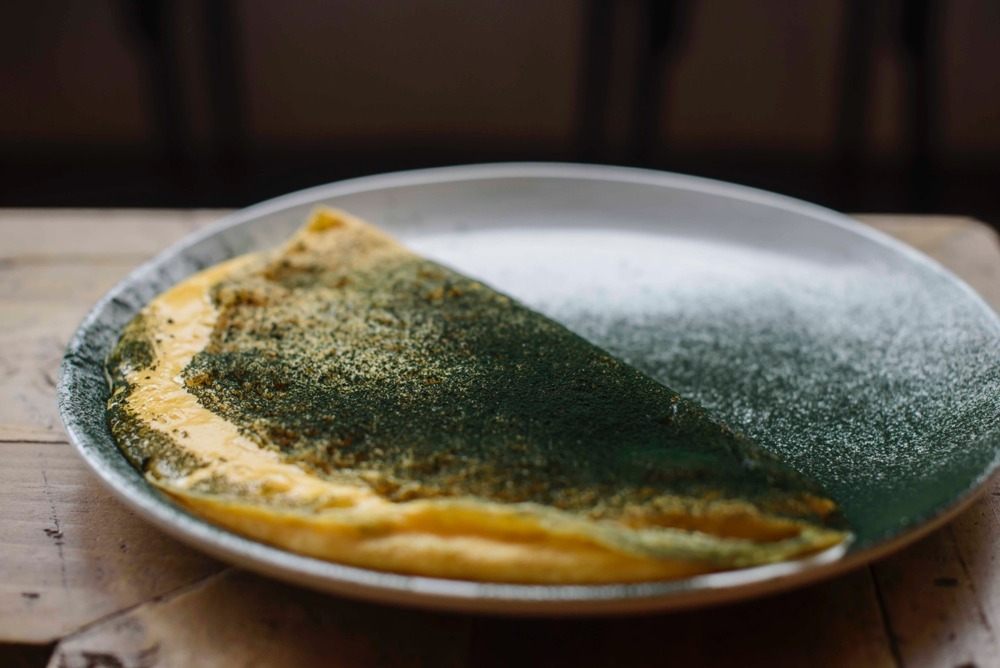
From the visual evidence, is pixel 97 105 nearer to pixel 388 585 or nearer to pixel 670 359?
pixel 670 359

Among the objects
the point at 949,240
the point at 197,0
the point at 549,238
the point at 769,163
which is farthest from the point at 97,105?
the point at 949,240

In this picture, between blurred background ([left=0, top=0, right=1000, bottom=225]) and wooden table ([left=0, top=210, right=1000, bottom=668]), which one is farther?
blurred background ([left=0, top=0, right=1000, bottom=225])

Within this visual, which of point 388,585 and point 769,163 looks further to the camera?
point 769,163

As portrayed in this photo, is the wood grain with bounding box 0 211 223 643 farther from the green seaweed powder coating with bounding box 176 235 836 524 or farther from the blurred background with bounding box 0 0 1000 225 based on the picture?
the blurred background with bounding box 0 0 1000 225

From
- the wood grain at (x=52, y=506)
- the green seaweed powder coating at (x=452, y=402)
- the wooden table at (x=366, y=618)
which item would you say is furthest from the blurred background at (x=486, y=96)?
the wooden table at (x=366, y=618)

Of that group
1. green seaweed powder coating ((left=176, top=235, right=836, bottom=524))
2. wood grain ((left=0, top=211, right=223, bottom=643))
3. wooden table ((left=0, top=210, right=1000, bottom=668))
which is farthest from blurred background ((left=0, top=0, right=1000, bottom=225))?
wooden table ((left=0, top=210, right=1000, bottom=668))

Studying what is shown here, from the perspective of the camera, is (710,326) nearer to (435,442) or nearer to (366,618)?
(435,442)
